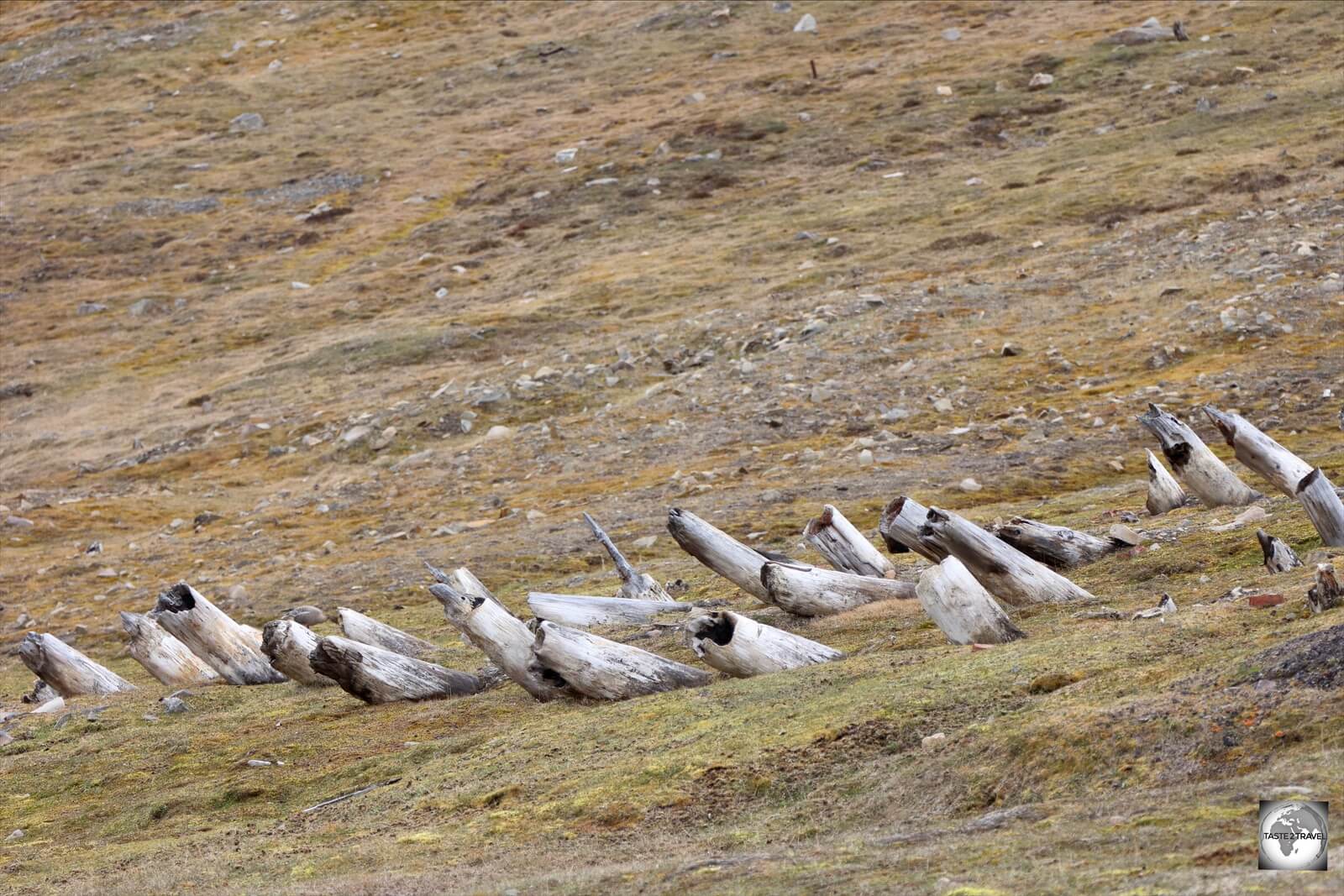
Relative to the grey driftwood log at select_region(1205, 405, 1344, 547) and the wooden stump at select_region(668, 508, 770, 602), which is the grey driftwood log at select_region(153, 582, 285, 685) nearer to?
the wooden stump at select_region(668, 508, 770, 602)

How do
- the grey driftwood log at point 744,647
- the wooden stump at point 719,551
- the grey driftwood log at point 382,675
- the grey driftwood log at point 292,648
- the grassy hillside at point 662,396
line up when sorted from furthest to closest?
the grey driftwood log at point 292,648
the wooden stump at point 719,551
the grey driftwood log at point 382,675
the grey driftwood log at point 744,647
the grassy hillside at point 662,396

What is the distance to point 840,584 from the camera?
30.8 ft

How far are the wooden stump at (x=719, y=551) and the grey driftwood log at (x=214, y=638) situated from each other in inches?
124

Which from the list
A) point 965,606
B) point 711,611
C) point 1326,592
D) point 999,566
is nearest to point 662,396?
point 999,566

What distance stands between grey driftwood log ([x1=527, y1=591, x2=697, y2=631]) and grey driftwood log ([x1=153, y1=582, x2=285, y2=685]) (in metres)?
2.12

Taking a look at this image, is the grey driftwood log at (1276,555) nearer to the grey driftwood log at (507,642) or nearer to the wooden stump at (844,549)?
the wooden stump at (844,549)

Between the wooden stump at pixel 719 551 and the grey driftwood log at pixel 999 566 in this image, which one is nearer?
the grey driftwood log at pixel 999 566

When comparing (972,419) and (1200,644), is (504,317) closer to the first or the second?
(972,419)

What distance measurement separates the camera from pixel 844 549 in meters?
10.2

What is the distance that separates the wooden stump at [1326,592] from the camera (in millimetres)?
6352

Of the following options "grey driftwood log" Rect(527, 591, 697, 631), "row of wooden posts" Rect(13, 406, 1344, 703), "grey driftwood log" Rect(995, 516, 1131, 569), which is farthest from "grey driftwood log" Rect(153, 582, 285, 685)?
"grey driftwood log" Rect(995, 516, 1131, 569)

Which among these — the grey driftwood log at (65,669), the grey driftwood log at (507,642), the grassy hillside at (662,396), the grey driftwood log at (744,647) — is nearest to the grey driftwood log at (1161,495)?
the grassy hillside at (662,396)

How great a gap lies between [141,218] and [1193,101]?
23815mm

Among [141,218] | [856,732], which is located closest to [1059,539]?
[856,732]
